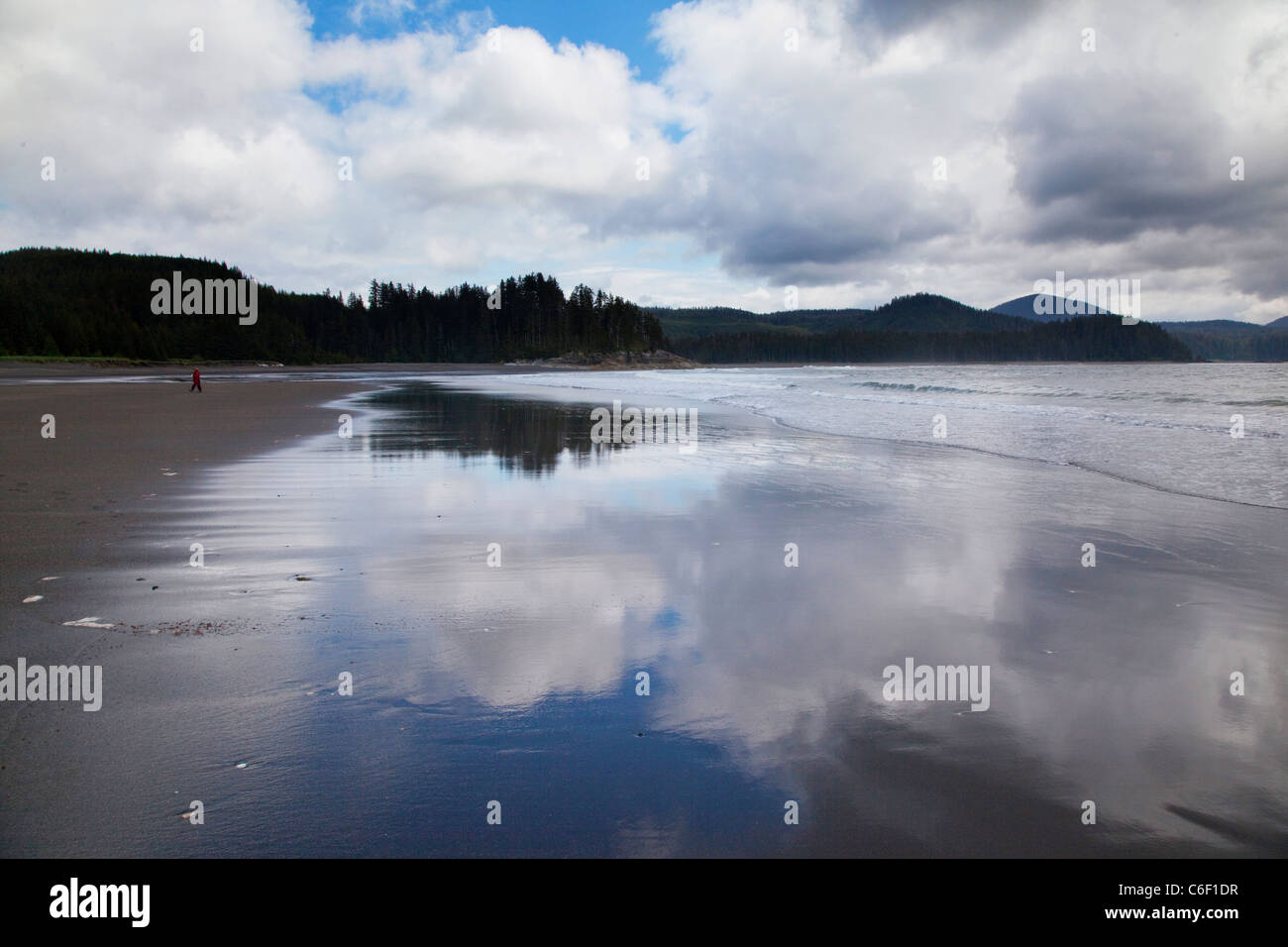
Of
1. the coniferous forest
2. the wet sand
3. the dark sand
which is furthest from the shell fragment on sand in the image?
the coniferous forest

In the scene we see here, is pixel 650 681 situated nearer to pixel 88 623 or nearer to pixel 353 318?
pixel 88 623

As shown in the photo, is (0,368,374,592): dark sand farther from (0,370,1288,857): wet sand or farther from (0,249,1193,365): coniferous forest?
(0,249,1193,365): coniferous forest

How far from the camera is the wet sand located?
119 inches

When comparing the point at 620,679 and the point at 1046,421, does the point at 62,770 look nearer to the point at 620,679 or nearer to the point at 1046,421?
the point at 620,679

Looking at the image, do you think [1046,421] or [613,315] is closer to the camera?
[1046,421]

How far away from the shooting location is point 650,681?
4.41 meters

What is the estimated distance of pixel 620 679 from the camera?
14.5ft

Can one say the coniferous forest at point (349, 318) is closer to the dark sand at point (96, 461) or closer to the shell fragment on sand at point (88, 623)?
the dark sand at point (96, 461)

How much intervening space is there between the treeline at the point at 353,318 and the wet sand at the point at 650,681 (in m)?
120

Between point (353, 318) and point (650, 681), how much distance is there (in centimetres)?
16007

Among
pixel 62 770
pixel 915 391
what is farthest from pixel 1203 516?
pixel 915 391

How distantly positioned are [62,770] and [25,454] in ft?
41.4

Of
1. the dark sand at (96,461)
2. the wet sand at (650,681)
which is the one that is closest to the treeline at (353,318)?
the dark sand at (96,461)
